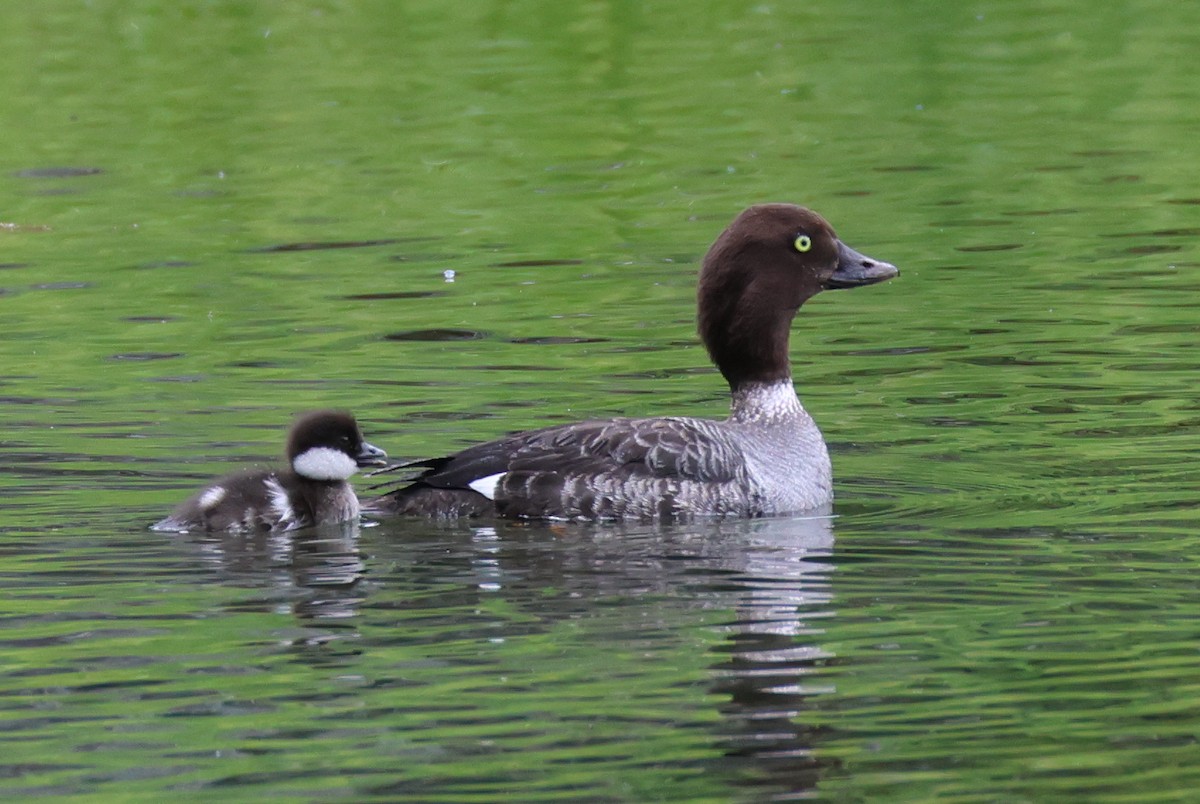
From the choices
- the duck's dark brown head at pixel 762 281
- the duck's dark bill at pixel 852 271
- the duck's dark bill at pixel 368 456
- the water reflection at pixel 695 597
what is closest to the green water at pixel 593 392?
the water reflection at pixel 695 597

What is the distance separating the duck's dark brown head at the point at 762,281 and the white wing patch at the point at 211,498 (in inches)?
102

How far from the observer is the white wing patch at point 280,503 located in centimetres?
1041

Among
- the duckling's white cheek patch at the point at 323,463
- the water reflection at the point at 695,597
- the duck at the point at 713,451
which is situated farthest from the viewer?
the duckling's white cheek patch at the point at 323,463

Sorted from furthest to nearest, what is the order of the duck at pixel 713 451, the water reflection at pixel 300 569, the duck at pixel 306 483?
the duck at pixel 713 451
the duck at pixel 306 483
the water reflection at pixel 300 569

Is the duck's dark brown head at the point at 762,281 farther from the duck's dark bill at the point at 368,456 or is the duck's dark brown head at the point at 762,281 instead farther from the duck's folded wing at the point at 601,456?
the duck's dark bill at the point at 368,456

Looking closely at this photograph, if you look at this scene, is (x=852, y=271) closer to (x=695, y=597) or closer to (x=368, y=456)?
(x=368, y=456)

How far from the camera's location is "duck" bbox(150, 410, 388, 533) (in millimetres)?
10320

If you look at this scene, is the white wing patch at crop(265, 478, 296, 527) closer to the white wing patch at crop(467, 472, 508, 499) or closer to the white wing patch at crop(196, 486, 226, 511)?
the white wing patch at crop(196, 486, 226, 511)

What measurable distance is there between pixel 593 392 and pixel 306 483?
2866 millimetres

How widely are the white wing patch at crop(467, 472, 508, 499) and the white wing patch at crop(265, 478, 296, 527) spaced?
0.89 metres

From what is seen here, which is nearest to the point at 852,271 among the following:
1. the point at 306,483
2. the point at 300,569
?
the point at 306,483

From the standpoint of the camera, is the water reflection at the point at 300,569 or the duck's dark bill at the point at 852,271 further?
the duck's dark bill at the point at 852,271

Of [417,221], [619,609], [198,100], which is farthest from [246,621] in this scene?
[198,100]

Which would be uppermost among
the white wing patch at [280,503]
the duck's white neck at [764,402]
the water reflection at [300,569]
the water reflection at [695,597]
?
the duck's white neck at [764,402]
